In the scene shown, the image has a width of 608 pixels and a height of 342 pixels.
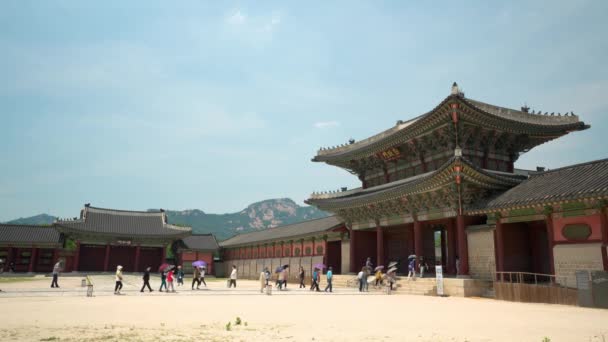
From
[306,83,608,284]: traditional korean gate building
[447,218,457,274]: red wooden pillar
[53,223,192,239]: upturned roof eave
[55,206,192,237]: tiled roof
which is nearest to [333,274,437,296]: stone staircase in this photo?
[306,83,608,284]: traditional korean gate building

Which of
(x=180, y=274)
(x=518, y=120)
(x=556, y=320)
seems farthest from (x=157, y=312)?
(x=518, y=120)

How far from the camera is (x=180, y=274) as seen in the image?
1325 inches

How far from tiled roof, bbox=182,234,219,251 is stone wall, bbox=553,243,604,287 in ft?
154

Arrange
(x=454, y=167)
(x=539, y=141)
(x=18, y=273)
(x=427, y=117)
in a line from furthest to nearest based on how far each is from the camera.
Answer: (x=18, y=273) < (x=539, y=141) < (x=427, y=117) < (x=454, y=167)

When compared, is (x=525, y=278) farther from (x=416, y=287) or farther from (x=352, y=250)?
(x=352, y=250)

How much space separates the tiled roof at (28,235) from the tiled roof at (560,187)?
4956 cm

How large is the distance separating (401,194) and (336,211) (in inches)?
315

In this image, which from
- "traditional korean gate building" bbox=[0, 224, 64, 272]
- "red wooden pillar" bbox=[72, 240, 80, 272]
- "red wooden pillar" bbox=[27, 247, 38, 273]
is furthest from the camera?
"red wooden pillar" bbox=[72, 240, 80, 272]

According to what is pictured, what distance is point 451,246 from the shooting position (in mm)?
27562

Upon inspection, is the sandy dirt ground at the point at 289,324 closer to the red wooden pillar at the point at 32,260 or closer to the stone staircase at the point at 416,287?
the stone staircase at the point at 416,287

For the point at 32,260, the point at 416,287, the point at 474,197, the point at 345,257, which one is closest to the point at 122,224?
the point at 32,260

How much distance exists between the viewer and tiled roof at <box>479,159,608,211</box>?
61.0 ft

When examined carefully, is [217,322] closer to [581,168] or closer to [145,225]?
Result: [581,168]

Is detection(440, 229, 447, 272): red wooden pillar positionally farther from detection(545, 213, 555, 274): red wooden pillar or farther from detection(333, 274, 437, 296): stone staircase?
detection(545, 213, 555, 274): red wooden pillar
